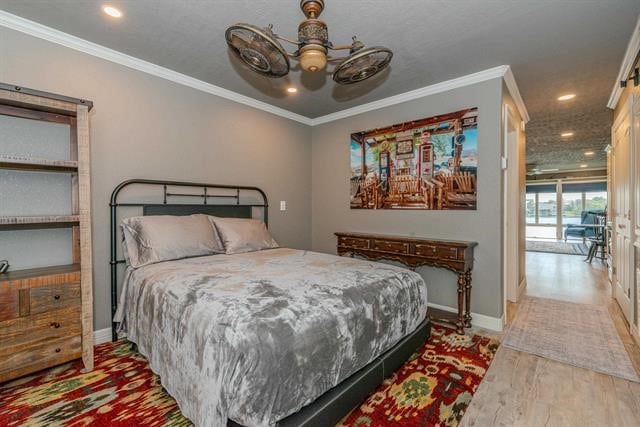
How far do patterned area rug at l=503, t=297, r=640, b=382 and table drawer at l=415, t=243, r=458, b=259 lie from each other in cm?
88

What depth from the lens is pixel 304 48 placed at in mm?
1677

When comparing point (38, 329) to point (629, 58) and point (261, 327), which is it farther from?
point (629, 58)

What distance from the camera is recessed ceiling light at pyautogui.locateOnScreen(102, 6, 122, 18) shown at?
2.03 m

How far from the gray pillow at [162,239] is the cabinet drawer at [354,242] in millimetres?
1609

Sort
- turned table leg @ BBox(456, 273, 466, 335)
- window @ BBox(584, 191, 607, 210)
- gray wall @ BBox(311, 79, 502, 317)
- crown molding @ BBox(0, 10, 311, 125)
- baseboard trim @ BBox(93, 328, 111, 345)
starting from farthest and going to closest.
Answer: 1. window @ BBox(584, 191, 607, 210)
2. gray wall @ BBox(311, 79, 502, 317)
3. turned table leg @ BBox(456, 273, 466, 335)
4. baseboard trim @ BBox(93, 328, 111, 345)
5. crown molding @ BBox(0, 10, 311, 125)

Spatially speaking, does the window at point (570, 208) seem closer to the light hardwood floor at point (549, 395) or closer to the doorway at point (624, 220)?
the doorway at point (624, 220)

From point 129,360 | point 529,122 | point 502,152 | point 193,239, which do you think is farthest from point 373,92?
point 129,360

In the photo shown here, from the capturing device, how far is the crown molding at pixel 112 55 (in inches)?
85.2

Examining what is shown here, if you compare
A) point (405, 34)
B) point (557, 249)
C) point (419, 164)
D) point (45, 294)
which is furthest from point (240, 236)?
point (557, 249)

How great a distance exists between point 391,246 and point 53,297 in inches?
114

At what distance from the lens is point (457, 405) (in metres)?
1.75

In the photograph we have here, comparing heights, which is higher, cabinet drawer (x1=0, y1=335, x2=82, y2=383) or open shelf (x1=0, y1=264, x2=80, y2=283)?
open shelf (x1=0, y1=264, x2=80, y2=283)

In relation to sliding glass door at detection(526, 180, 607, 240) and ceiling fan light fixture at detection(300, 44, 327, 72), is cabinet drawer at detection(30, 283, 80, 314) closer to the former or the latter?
ceiling fan light fixture at detection(300, 44, 327, 72)

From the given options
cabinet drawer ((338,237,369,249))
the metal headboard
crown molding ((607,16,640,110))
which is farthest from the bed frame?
crown molding ((607,16,640,110))
